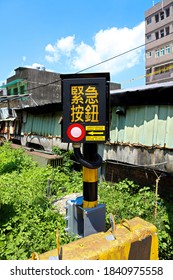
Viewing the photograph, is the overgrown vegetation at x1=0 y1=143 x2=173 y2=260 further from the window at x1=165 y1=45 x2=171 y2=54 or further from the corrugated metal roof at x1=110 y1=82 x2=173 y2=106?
the window at x1=165 y1=45 x2=171 y2=54

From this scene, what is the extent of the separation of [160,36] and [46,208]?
34.6 meters

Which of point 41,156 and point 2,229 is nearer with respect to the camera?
point 2,229

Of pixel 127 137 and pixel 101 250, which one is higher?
pixel 127 137

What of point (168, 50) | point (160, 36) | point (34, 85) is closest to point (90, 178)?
point (34, 85)

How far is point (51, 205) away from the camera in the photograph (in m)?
5.68

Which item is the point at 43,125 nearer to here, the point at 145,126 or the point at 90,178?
the point at 145,126

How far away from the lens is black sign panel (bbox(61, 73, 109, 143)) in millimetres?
2314

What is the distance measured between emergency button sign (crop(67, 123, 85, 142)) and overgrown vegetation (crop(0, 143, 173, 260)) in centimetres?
227

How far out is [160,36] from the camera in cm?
3219

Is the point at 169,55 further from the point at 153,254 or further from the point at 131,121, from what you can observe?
the point at 153,254

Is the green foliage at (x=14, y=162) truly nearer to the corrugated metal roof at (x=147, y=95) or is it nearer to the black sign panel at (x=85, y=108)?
the corrugated metal roof at (x=147, y=95)

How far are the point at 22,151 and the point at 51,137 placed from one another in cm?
175

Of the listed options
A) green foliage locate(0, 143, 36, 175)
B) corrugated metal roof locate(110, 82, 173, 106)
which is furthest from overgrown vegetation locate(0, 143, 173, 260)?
corrugated metal roof locate(110, 82, 173, 106)

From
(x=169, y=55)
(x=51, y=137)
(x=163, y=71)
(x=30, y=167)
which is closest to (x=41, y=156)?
(x=30, y=167)
